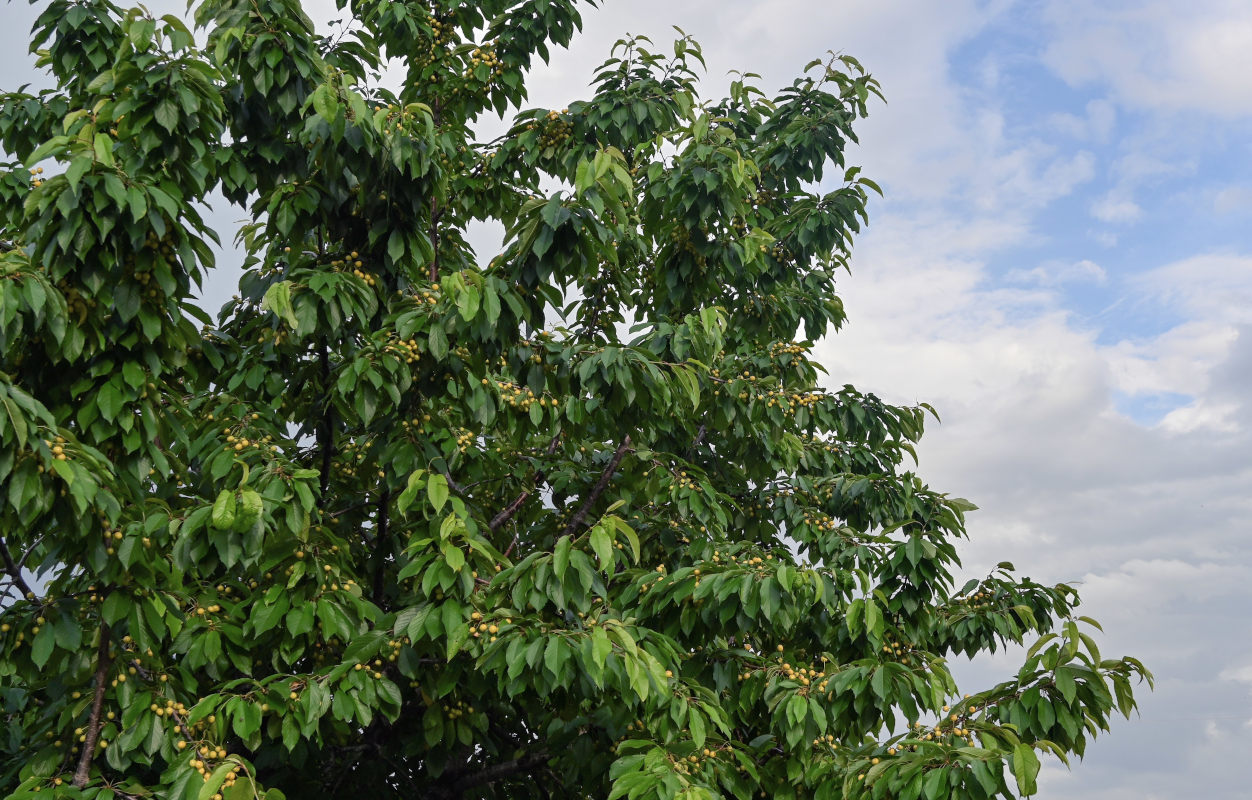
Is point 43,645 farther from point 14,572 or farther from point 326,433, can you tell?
point 326,433

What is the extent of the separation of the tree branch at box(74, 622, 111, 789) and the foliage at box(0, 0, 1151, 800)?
2 centimetres

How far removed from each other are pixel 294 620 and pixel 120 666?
776 millimetres

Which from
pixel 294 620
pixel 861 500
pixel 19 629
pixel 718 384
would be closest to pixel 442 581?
pixel 294 620

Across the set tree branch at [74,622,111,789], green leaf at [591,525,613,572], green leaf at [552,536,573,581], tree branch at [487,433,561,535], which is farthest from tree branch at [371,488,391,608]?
green leaf at [591,525,613,572]

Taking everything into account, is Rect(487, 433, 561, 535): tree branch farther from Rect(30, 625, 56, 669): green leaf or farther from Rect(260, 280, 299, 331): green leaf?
Rect(30, 625, 56, 669): green leaf

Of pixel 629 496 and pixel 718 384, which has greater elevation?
pixel 718 384

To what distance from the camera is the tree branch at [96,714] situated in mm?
4590

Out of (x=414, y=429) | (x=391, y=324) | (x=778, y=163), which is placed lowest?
(x=414, y=429)

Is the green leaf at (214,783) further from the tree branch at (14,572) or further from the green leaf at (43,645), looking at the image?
the tree branch at (14,572)

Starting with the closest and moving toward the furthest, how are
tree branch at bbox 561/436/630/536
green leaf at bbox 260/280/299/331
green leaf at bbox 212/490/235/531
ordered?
1. green leaf at bbox 212/490/235/531
2. green leaf at bbox 260/280/299/331
3. tree branch at bbox 561/436/630/536

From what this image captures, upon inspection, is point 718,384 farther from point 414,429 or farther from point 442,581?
point 442,581

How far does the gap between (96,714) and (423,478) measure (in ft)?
5.55

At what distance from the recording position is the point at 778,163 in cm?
902

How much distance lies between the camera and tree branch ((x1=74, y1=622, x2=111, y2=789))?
459 cm
